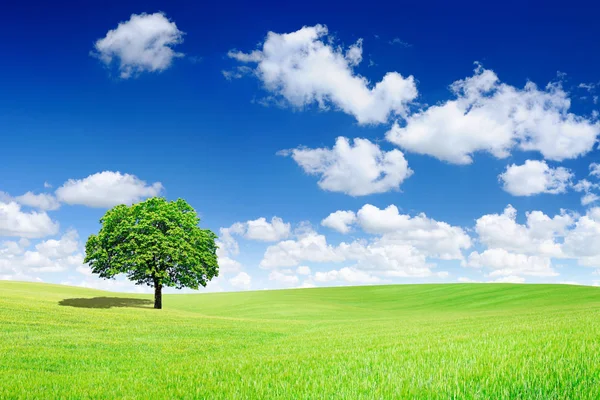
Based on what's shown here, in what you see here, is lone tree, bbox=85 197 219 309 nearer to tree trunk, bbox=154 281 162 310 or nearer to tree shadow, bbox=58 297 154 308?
tree trunk, bbox=154 281 162 310

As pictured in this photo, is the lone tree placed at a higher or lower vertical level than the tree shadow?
higher

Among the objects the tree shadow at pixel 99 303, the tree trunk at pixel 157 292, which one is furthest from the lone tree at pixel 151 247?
the tree shadow at pixel 99 303

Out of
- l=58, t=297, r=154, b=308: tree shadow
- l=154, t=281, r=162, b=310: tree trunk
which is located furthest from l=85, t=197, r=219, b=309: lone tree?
l=58, t=297, r=154, b=308: tree shadow

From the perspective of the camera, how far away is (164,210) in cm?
5359

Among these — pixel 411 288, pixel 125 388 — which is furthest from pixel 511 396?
pixel 411 288

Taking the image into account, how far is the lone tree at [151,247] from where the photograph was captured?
50.1m

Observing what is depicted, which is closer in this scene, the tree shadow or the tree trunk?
the tree shadow

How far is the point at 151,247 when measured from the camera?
4925cm

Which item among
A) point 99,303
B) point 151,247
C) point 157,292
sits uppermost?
point 151,247

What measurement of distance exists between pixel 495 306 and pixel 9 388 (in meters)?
68.2

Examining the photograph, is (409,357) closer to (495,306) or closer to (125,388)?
(125,388)

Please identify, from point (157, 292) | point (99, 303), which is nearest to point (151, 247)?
point (157, 292)

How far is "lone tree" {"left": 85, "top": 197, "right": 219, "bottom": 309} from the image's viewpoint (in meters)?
50.1

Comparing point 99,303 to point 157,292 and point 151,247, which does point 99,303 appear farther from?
point 151,247
